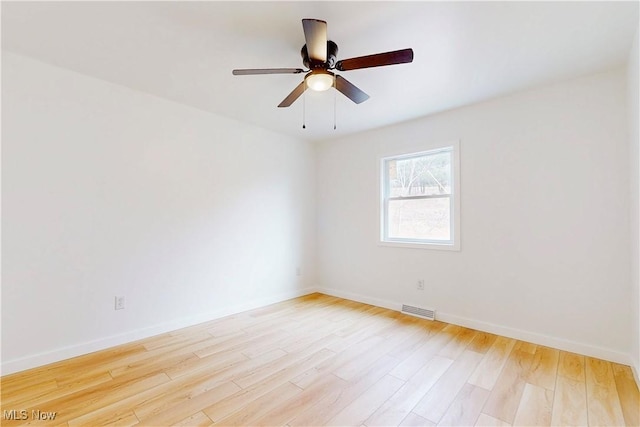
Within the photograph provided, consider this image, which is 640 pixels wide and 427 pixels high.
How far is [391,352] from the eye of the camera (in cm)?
253

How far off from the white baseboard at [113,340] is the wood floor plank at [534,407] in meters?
2.91

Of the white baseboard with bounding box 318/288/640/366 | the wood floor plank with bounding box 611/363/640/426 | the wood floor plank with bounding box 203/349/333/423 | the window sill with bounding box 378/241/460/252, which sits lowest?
the wood floor plank with bounding box 203/349/333/423

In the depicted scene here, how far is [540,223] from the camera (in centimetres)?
269

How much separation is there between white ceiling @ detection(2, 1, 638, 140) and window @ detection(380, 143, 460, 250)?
0.83 metres

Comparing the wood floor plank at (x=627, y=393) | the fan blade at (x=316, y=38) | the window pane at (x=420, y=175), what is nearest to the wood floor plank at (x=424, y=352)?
the wood floor plank at (x=627, y=393)

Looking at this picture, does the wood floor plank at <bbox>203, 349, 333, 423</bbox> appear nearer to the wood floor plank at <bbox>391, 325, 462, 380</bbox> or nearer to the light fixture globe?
the wood floor plank at <bbox>391, 325, 462, 380</bbox>

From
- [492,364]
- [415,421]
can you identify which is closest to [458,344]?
[492,364]

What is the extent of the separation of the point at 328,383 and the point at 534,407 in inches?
52.2

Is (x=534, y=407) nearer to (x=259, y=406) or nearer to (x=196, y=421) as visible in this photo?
(x=259, y=406)

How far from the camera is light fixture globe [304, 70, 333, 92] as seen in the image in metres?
1.92

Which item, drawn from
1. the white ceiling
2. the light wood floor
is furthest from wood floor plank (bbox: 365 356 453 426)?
the white ceiling

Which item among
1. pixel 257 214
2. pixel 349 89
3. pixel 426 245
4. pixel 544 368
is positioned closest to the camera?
pixel 349 89

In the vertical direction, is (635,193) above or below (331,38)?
below

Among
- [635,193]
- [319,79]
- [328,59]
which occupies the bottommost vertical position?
[635,193]
